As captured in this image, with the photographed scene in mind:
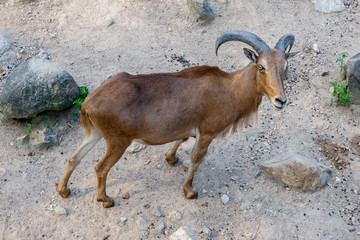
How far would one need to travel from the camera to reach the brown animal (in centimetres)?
686

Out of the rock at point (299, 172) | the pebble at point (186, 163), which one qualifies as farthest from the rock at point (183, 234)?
the rock at point (299, 172)

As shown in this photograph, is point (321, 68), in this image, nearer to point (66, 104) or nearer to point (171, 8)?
point (171, 8)

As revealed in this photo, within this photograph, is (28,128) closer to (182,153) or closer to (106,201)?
(106,201)

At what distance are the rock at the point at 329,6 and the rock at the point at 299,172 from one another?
24.6 feet

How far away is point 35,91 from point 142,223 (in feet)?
14.0

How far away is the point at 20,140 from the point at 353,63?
915cm

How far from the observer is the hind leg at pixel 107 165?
714 centimetres

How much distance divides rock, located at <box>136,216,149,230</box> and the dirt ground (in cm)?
8

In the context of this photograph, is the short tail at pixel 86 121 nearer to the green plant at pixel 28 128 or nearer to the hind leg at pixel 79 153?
the hind leg at pixel 79 153

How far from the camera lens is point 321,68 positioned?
37.2ft

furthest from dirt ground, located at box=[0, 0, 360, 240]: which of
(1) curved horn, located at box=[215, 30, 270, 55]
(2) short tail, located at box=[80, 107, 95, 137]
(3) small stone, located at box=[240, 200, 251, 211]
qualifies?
(1) curved horn, located at box=[215, 30, 270, 55]

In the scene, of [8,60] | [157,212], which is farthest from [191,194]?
[8,60]

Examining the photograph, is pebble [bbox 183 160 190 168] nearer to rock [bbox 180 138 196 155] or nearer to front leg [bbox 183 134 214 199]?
rock [bbox 180 138 196 155]

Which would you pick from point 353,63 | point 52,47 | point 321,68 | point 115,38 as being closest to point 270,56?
point 353,63
